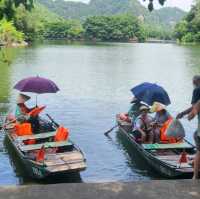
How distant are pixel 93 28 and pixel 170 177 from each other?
495 feet

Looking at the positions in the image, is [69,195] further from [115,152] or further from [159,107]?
[115,152]

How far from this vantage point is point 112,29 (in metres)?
160

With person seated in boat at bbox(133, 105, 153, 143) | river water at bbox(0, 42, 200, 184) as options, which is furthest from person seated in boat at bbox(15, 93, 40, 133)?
person seated in boat at bbox(133, 105, 153, 143)

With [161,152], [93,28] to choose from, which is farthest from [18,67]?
[93,28]

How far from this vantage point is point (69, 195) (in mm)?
5922

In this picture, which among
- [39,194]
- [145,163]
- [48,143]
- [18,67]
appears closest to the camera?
[39,194]

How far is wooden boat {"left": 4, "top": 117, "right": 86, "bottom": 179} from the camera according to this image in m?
10.9

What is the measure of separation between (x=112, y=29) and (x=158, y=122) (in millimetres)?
148693

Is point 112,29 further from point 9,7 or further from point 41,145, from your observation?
point 9,7

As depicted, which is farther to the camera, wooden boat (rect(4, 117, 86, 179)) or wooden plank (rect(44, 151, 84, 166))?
wooden plank (rect(44, 151, 84, 166))

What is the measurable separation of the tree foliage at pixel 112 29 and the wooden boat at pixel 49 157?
5734 inches

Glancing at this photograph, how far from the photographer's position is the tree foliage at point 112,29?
159 meters

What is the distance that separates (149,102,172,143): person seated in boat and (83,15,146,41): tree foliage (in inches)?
5704

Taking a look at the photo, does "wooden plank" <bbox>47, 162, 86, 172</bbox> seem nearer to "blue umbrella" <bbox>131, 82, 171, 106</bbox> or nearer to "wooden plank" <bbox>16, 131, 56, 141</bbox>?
"wooden plank" <bbox>16, 131, 56, 141</bbox>
